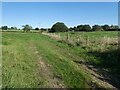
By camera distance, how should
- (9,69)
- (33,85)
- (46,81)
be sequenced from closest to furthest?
(33,85) < (46,81) < (9,69)

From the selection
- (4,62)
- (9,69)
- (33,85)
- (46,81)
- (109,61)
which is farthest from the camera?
(109,61)

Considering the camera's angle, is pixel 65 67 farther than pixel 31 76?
Yes

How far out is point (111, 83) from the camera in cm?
1404

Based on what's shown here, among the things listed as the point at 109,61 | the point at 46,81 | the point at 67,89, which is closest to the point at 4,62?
the point at 46,81

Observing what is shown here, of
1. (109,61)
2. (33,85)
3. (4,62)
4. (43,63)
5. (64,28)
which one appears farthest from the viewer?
(64,28)

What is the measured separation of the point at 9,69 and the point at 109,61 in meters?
9.56

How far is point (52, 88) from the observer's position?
1130 centimetres

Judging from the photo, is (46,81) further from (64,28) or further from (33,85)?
(64,28)

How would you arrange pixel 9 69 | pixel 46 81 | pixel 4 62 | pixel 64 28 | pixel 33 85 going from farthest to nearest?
pixel 64 28
pixel 4 62
pixel 9 69
pixel 46 81
pixel 33 85

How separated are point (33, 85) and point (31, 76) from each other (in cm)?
160

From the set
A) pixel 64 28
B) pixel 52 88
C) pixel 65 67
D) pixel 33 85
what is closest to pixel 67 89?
pixel 52 88

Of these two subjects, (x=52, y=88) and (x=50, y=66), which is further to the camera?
(x=50, y=66)

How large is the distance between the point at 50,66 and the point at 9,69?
10.3ft

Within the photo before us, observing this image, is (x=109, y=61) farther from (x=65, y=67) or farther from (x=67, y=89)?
(x=67, y=89)
